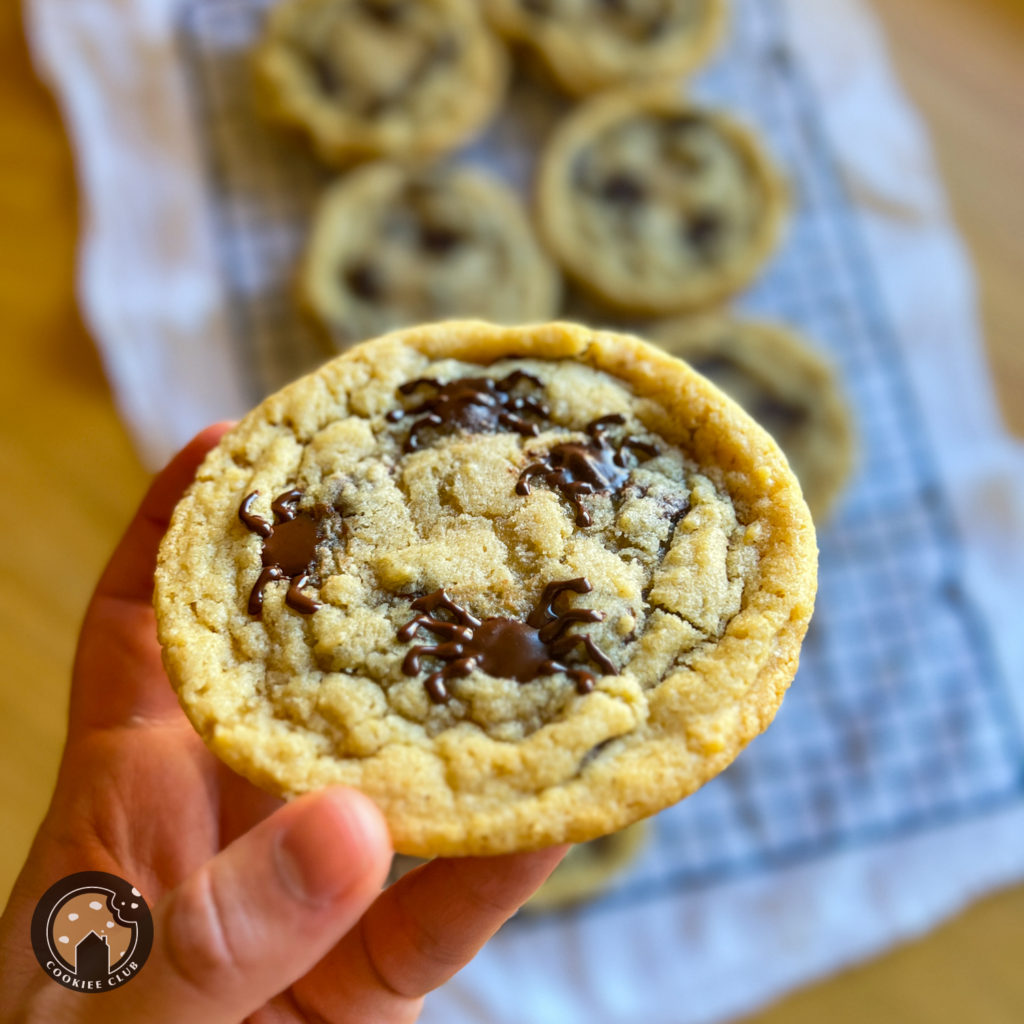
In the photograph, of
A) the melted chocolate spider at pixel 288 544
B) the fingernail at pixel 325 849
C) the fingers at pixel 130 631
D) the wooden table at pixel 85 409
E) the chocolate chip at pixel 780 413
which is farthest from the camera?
the chocolate chip at pixel 780 413

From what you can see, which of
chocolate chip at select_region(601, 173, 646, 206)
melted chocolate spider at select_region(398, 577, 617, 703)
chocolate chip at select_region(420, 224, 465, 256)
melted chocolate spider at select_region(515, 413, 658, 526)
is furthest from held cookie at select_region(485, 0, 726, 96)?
melted chocolate spider at select_region(398, 577, 617, 703)

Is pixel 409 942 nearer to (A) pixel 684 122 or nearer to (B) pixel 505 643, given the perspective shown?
(B) pixel 505 643

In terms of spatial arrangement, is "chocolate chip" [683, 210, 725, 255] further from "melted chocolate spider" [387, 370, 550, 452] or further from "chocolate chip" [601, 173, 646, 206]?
"melted chocolate spider" [387, 370, 550, 452]

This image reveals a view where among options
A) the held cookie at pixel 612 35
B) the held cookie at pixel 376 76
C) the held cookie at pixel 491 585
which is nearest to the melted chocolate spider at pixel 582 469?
the held cookie at pixel 491 585

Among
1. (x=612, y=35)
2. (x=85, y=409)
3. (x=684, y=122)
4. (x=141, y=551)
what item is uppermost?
(x=612, y=35)

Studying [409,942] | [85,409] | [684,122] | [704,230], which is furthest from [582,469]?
[684,122]

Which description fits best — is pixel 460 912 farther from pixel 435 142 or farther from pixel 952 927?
pixel 435 142

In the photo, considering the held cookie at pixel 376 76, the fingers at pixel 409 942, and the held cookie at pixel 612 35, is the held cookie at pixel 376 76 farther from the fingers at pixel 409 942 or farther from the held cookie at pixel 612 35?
the fingers at pixel 409 942

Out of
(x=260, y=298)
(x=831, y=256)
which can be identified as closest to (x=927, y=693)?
(x=831, y=256)
